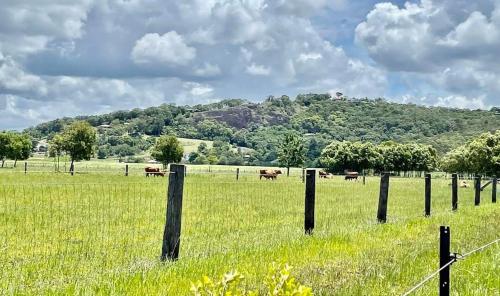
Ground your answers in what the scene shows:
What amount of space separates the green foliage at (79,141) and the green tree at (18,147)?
29282 millimetres

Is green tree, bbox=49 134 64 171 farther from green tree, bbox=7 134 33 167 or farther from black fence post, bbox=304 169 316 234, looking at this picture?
black fence post, bbox=304 169 316 234

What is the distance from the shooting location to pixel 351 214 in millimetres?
18281

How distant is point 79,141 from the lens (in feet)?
250

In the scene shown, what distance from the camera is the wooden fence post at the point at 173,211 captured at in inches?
332

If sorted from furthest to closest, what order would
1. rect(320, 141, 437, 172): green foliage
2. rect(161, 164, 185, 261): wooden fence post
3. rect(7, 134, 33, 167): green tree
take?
rect(320, 141, 437, 172): green foliage < rect(7, 134, 33, 167): green tree < rect(161, 164, 185, 261): wooden fence post

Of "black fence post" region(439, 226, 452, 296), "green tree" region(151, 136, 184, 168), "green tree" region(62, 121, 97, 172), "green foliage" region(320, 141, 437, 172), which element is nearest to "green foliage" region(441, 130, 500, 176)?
"green foliage" region(320, 141, 437, 172)

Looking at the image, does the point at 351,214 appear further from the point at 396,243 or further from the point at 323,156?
the point at 323,156

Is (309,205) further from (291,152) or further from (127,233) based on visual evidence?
(291,152)

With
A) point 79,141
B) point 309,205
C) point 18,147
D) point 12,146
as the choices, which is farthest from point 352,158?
point 309,205

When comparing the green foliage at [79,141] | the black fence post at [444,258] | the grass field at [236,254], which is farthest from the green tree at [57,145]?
the black fence post at [444,258]

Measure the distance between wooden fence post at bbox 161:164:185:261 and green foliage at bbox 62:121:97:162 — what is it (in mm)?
70682

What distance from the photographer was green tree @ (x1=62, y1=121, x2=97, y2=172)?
7538 cm

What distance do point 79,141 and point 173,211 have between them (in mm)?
71791

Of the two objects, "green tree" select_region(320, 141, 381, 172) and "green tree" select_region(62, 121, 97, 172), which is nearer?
"green tree" select_region(62, 121, 97, 172)
